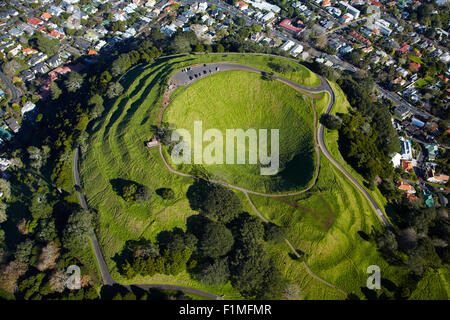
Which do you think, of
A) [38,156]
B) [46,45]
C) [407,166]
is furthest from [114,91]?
[407,166]

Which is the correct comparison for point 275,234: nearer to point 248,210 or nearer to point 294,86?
point 248,210

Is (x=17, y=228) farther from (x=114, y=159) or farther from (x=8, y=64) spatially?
(x=8, y=64)

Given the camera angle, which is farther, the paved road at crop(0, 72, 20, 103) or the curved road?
the paved road at crop(0, 72, 20, 103)

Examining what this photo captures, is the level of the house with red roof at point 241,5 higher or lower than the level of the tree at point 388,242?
higher

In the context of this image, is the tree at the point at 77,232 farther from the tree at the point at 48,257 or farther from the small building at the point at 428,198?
the small building at the point at 428,198

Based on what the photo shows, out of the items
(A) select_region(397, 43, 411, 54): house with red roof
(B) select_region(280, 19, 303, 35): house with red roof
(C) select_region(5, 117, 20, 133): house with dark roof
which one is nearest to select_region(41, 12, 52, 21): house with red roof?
(C) select_region(5, 117, 20, 133): house with dark roof

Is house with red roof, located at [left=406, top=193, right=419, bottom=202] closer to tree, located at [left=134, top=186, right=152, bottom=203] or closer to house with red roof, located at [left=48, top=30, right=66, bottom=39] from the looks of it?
tree, located at [left=134, top=186, right=152, bottom=203]

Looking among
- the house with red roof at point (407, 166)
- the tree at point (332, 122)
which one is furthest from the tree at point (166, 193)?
the house with red roof at point (407, 166)
